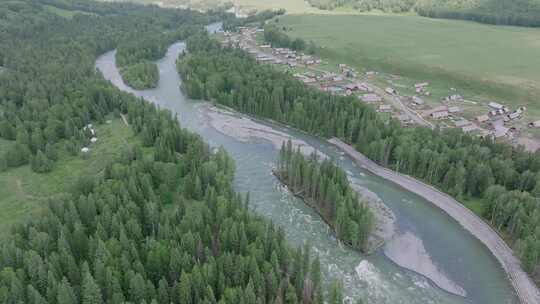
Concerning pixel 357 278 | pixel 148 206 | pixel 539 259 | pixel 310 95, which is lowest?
pixel 357 278

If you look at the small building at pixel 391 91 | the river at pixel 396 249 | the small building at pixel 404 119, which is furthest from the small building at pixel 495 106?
the river at pixel 396 249

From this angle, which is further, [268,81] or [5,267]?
[268,81]

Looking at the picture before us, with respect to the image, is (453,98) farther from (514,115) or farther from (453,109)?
(514,115)

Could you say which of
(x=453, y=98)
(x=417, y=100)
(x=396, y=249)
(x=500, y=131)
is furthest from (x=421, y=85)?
(x=396, y=249)

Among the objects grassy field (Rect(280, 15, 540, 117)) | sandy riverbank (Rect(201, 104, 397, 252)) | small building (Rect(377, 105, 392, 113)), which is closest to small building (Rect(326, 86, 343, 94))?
small building (Rect(377, 105, 392, 113))

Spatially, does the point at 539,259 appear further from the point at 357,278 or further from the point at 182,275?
the point at 182,275

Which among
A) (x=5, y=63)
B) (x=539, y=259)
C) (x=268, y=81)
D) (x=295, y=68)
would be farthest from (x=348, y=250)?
(x=5, y=63)

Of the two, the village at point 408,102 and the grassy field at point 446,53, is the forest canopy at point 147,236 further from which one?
the grassy field at point 446,53
